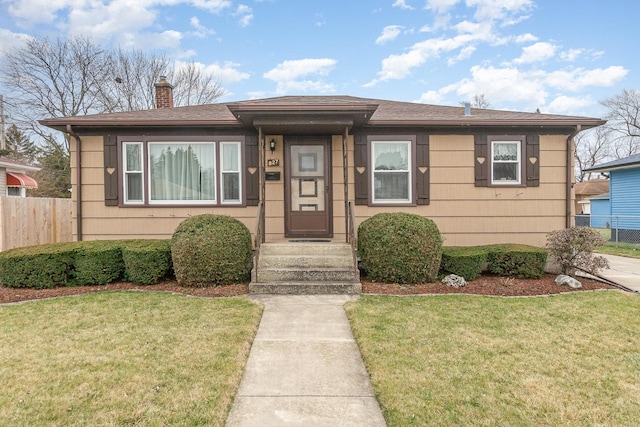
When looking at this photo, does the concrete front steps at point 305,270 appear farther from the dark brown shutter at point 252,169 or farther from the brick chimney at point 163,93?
the brick chimney at point 163,93

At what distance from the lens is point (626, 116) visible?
3033cm

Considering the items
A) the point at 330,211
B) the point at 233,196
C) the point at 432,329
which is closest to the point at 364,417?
the point at 432,329

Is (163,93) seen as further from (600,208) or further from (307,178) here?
(600,208)

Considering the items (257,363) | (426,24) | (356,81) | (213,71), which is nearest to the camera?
(257,363)

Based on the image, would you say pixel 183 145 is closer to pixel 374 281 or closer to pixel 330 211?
pixel 330 211

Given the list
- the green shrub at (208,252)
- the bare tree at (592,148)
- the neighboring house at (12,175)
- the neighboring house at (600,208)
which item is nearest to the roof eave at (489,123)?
the green shrub at (208,252)

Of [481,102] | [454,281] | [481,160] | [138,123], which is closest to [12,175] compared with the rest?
[138,123]

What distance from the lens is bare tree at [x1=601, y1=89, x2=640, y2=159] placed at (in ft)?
97.3

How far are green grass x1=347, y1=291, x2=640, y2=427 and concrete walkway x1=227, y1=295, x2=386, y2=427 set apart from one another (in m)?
0.15

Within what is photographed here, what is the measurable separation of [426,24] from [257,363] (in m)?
12.7

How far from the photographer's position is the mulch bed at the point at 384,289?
5.20m

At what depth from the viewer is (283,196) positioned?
22.4 feet

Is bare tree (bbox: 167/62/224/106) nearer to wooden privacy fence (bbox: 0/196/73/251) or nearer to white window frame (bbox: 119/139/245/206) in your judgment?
wooden privacy fence (bbox: 0/196/73/251)

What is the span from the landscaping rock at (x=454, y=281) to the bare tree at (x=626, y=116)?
34.2 meters
